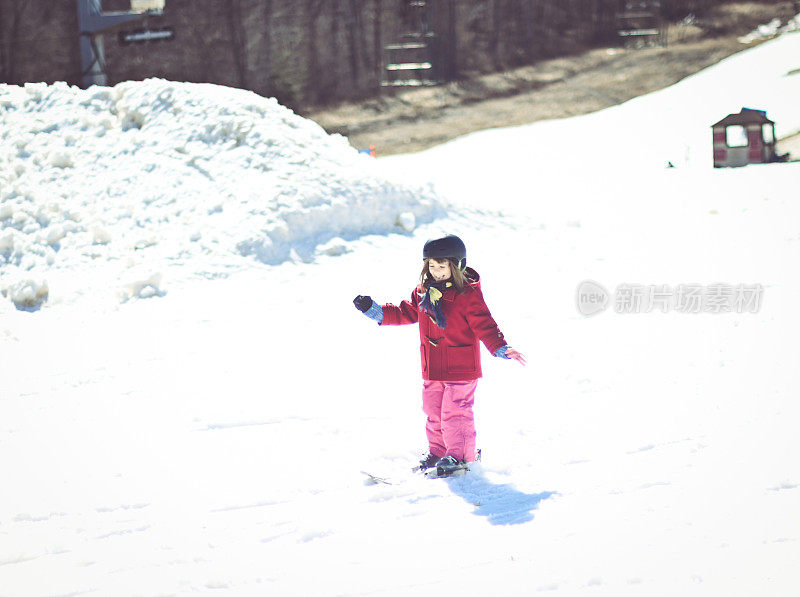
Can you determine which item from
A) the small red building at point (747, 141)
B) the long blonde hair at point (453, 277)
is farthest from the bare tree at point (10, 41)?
the long blonde hair at point (453, 277)

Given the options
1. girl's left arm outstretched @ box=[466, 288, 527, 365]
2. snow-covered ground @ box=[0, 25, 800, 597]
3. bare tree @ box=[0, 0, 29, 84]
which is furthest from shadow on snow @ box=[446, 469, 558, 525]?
bare tree @ box=[0, 0, 29, 84]

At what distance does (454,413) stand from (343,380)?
1.71 meters

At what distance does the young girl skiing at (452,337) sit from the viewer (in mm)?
3371

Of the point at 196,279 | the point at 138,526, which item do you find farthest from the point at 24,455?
the point at 196,279

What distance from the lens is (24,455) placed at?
3.94 metres

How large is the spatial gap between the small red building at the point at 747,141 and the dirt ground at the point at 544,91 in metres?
5.75

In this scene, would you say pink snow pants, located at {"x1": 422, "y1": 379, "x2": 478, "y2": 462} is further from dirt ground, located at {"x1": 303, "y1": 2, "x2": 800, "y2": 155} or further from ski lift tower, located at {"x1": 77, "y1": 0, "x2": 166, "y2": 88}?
dirt ground, located at {"x1": 303, "y1": 2, "x2": 800, "y2": 155}

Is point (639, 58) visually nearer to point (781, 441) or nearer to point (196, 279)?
point (196, 279)

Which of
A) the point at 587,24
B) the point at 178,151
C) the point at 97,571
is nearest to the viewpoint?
the point at 97,571

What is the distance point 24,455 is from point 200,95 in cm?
587

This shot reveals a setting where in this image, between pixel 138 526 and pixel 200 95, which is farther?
pixel 200 95

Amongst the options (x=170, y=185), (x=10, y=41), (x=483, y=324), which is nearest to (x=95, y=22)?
(x=170, y=185)

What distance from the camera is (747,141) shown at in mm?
11547

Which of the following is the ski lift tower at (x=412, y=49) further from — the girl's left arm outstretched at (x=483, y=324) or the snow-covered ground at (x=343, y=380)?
the girl's left arm outstretched at (x=483, y=324)
